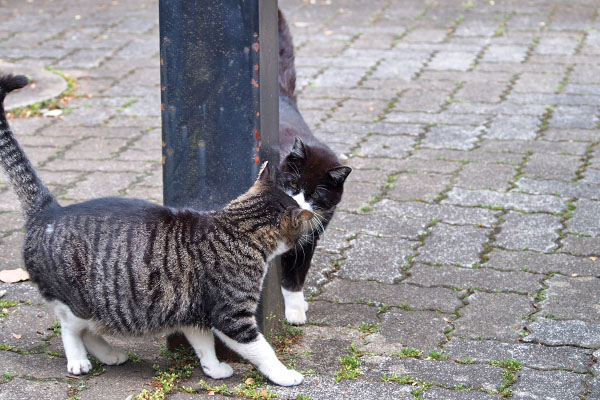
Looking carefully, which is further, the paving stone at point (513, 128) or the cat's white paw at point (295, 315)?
the paving stone at point (513, 128)

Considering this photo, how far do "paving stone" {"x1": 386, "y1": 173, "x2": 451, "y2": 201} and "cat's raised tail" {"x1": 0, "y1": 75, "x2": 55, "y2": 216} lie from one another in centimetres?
283

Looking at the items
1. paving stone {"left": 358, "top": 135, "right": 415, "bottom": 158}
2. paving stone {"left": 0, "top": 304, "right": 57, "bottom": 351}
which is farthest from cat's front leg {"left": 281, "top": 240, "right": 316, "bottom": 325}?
paving stone {"left": 358, "top": 135, "right": 415, "bottom": 158}

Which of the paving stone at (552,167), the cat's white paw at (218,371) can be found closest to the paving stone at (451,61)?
the paving stone at (552,167)

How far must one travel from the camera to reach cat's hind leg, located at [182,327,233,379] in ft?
11.8

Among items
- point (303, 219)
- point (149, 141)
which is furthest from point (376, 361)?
point (149, 141)

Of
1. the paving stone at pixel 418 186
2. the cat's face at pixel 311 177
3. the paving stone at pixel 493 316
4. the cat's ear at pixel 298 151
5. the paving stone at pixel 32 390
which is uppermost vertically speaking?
the cat's ear at pixel 298 151

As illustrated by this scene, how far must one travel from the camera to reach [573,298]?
173 inches

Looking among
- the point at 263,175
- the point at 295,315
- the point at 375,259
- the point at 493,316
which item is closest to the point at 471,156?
the point at 375,259

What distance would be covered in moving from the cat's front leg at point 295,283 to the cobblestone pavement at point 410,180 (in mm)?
105

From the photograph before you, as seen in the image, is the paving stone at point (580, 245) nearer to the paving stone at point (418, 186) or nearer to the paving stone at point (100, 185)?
the paving stone at point (418, 186)

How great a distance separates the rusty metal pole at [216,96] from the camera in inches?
135

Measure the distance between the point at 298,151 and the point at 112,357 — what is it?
1350mm

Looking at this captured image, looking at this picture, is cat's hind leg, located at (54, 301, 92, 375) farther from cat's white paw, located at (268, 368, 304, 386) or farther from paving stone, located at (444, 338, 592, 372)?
paving stone, located at (444, 338, 592, 372)

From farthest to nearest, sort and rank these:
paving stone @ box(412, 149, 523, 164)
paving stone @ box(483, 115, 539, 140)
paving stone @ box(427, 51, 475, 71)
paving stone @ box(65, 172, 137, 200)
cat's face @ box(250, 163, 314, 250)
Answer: paving stone @ box(427, 51, 475, 71), paving stone @ box(483, 115, 539, 140), paving stone @ box(412, 149, 523, 164), paving stone @ box(65, 172, 137, 200), cat's face @ box(250, 163, 314, 250)
